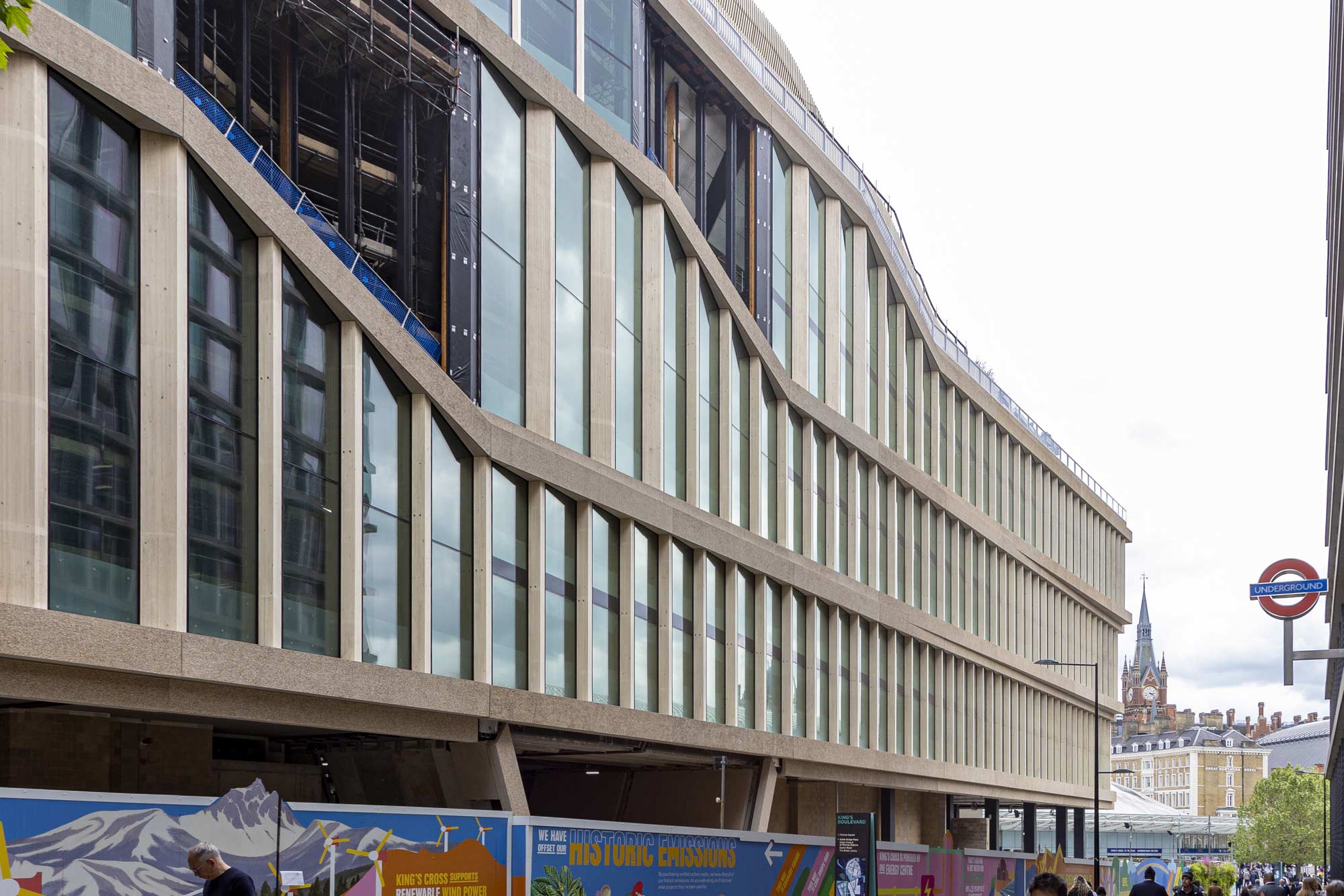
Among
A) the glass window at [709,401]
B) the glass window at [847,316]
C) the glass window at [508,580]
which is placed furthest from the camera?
the glass window at [847,316]

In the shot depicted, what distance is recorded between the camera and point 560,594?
84.8 ft

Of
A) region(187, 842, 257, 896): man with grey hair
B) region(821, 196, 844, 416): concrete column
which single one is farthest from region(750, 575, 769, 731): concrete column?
region(187, 842, 257, 896): man with grey hair

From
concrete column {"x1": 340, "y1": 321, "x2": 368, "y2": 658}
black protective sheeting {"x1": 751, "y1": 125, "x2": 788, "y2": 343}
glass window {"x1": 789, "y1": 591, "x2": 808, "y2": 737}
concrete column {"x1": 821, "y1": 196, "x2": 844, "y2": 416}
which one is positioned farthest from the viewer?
concrete column {"x1": 821, "y1": 196, "x2": 844, "y2": 416}

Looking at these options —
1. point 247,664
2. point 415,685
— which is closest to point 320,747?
point 415,685

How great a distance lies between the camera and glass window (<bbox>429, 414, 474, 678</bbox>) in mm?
22422

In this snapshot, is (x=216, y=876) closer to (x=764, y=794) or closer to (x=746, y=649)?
(x=746, y=649)

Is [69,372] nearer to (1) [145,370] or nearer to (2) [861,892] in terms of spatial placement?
(1) [145,370]

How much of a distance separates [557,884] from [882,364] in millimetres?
27190

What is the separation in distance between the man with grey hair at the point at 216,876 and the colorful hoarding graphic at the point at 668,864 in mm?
7910

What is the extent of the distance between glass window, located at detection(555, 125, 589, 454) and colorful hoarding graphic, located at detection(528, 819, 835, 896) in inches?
287

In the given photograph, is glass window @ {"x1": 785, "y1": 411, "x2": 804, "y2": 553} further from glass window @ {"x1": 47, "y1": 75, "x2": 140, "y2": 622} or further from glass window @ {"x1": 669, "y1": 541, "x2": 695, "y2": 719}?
glass window @ {"x1": 47, "y1": 75, "x2": 140, "y2": 622}

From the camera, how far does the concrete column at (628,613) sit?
89.7 feet

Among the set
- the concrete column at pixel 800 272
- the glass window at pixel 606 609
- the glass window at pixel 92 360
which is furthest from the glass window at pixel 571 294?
the concrete column at pixel 800 272

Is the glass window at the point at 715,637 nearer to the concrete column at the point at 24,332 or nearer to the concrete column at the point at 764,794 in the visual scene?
the concrete column at the point at 764,794
